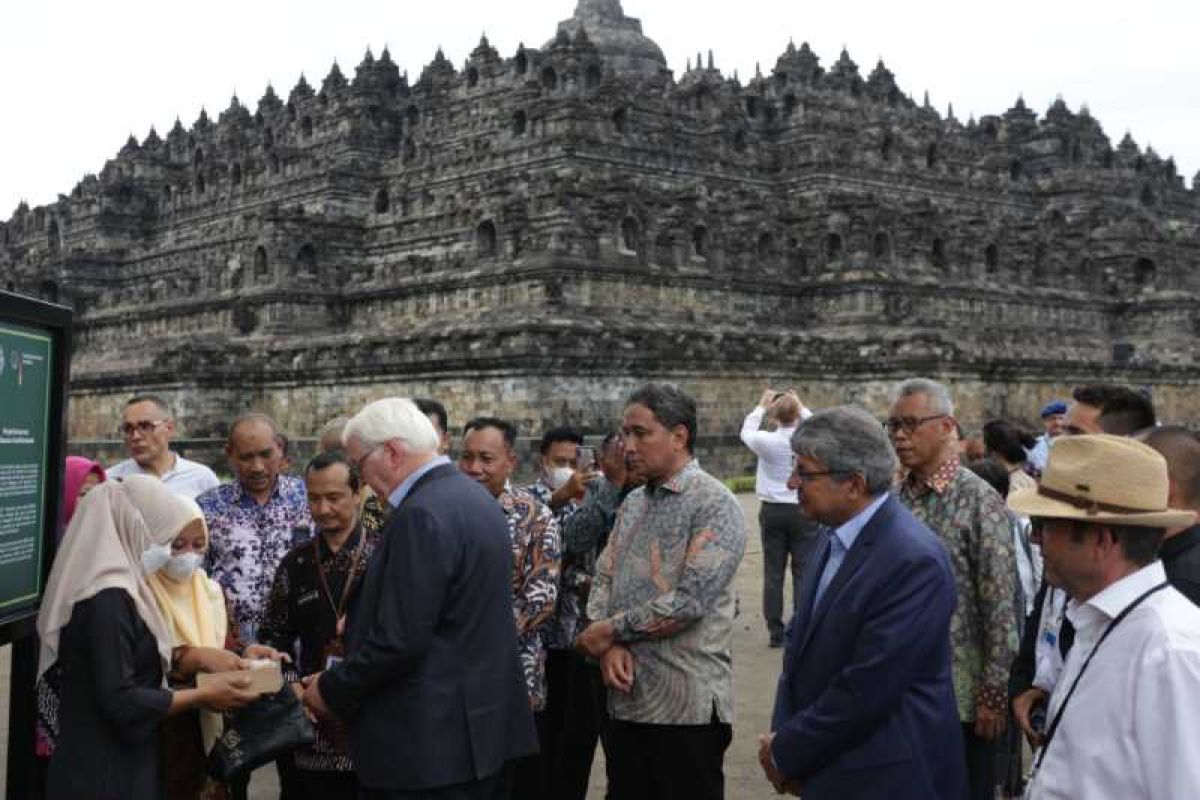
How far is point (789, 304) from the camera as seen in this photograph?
37500mm

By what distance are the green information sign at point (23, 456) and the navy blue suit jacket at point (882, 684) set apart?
9.80 feet

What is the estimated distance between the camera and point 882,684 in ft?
16.3

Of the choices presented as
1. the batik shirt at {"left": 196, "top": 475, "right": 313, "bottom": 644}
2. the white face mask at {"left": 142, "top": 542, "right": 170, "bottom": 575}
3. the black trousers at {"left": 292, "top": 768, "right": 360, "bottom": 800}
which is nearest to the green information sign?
the white face mask at {"left": 142, "top": 542, "right": 170, "bottom": 575}

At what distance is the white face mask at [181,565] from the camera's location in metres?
5.70

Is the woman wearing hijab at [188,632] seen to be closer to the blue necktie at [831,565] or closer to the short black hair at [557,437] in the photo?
the blue necktie at [831,565]

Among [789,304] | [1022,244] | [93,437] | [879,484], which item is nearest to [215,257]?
[93,437]

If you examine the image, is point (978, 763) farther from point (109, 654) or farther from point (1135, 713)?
point (109, 654)

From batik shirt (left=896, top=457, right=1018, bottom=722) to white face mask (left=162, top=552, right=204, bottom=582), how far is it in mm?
3248

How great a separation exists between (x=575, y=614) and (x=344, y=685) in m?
2.85

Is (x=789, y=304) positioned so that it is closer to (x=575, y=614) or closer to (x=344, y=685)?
(x=575, y=614)

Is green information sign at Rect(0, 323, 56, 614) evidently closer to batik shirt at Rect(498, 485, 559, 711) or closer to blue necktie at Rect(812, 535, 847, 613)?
batik shirt at Rect(498, 485, 559, 711)

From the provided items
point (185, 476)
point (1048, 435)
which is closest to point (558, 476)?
point (185, 476)

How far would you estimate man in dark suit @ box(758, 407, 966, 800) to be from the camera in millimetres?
5016

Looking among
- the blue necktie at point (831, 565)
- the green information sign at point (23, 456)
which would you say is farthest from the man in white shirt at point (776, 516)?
the green information sign at point (23, 456)
